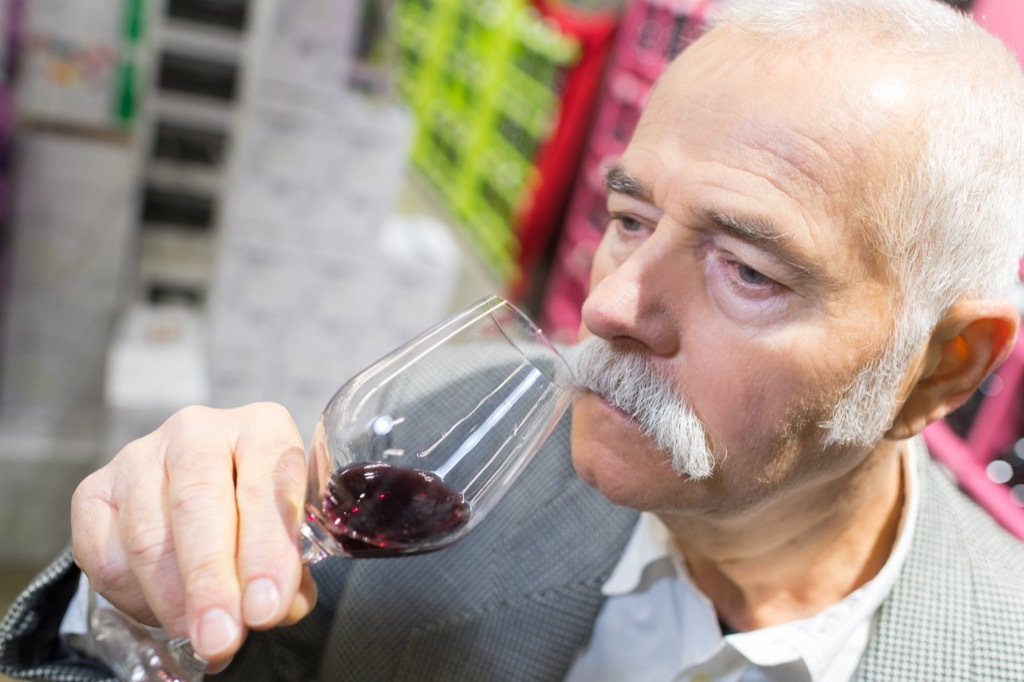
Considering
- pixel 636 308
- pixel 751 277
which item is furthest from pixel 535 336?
pixel 751 277

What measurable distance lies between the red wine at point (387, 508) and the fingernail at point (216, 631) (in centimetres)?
12

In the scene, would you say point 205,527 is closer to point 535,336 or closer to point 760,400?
point 535,336

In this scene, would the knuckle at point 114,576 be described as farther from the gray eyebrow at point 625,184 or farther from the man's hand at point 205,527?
the gray eyebrow at point 625,184

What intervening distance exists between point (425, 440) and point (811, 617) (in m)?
0.68

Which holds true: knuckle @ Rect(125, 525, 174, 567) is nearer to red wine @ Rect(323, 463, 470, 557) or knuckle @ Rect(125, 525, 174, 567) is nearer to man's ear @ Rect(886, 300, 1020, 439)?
Result: red wine @ Rect(323, 463, 470, 557)

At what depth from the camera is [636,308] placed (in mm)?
1017

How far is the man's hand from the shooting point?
750 millimetres

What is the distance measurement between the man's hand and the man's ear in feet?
2.62

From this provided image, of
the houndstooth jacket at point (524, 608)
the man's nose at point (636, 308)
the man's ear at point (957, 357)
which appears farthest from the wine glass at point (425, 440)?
the man's ear at point (957, 357)

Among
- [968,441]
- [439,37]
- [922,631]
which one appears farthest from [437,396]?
[439,37]

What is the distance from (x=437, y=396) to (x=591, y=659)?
23.2 inches

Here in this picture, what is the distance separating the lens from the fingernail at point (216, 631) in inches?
28.5

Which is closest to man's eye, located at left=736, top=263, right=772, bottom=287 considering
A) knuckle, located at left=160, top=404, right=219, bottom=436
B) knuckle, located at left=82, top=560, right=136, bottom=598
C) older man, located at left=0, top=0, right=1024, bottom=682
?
older man, located at left=0, top=0, right=1024, bottom=682

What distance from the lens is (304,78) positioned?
3184 millimetres
